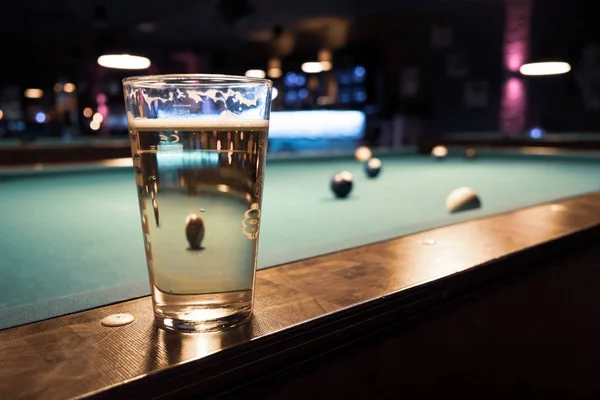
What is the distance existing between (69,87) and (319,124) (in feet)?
14.9

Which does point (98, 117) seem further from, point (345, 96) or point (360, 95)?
point (360, 95)

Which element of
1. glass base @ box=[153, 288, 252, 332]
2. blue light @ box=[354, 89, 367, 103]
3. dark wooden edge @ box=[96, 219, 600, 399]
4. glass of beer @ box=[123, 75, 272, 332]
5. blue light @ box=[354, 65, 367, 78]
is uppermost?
blue light @ box=[354, 65, 367, 78]

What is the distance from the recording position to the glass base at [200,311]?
40 cm

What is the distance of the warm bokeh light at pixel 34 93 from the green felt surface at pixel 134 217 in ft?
27.2

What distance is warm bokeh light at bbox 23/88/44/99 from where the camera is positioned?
30.8 ft

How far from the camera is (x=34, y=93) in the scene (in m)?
9.59

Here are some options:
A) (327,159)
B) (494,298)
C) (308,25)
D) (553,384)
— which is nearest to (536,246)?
(494,298)

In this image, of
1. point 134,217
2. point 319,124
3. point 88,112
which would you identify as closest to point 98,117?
point 88,112

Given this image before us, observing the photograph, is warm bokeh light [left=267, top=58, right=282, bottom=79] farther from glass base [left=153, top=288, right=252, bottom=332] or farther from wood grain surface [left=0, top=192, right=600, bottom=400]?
glass base [left=153, top=288, right=252, bottom=332]

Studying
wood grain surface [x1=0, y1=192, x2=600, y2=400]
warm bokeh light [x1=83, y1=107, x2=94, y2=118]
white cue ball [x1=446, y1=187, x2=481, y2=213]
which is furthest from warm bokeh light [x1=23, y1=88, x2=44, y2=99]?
wood grain surface [x1=0, y1=192, x2=600, y2=400]

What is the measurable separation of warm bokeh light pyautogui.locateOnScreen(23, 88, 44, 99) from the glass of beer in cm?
1023

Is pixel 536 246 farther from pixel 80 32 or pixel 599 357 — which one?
pixel 80 32

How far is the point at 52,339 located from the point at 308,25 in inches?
275

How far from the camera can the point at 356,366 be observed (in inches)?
19.4
